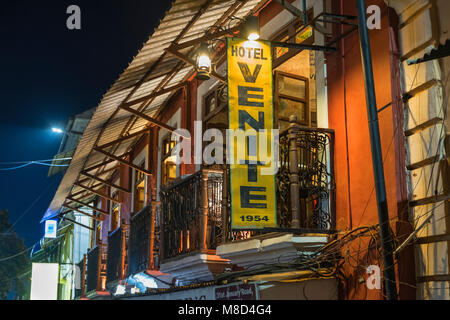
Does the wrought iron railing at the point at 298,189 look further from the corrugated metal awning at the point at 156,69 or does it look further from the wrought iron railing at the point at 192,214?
the corrugated metal awning at the point at 156,69

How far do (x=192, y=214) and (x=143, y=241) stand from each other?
3.76 m

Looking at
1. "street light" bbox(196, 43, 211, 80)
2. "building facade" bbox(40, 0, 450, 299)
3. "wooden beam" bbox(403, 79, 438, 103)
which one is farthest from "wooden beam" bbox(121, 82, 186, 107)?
"wooden beam" bbox(403, 79, 438, 103)

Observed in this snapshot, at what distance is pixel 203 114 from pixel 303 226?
528cm

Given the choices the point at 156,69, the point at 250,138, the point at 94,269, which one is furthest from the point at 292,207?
the point at 94,269

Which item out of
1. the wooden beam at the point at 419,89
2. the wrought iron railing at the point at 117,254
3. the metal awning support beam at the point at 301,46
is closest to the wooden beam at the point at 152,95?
the wrought iron railing at the point at 117,254

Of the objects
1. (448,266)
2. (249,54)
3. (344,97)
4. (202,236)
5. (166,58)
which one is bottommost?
(448,266)

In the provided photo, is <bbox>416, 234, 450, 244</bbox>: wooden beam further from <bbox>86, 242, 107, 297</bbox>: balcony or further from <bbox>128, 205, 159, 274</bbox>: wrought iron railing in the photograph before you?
<bbox>86, 242, 107, 297</bbox>: balcony

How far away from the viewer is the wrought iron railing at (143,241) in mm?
13359

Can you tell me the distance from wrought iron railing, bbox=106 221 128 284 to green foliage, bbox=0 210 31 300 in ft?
103

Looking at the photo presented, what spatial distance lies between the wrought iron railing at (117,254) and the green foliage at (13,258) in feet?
103

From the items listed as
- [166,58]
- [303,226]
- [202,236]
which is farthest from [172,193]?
[303,226]

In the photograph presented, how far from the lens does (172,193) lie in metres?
11.7

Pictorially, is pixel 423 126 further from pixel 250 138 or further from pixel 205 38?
pixel 205 38

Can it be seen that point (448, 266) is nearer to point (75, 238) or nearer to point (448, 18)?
point (448, 18)
